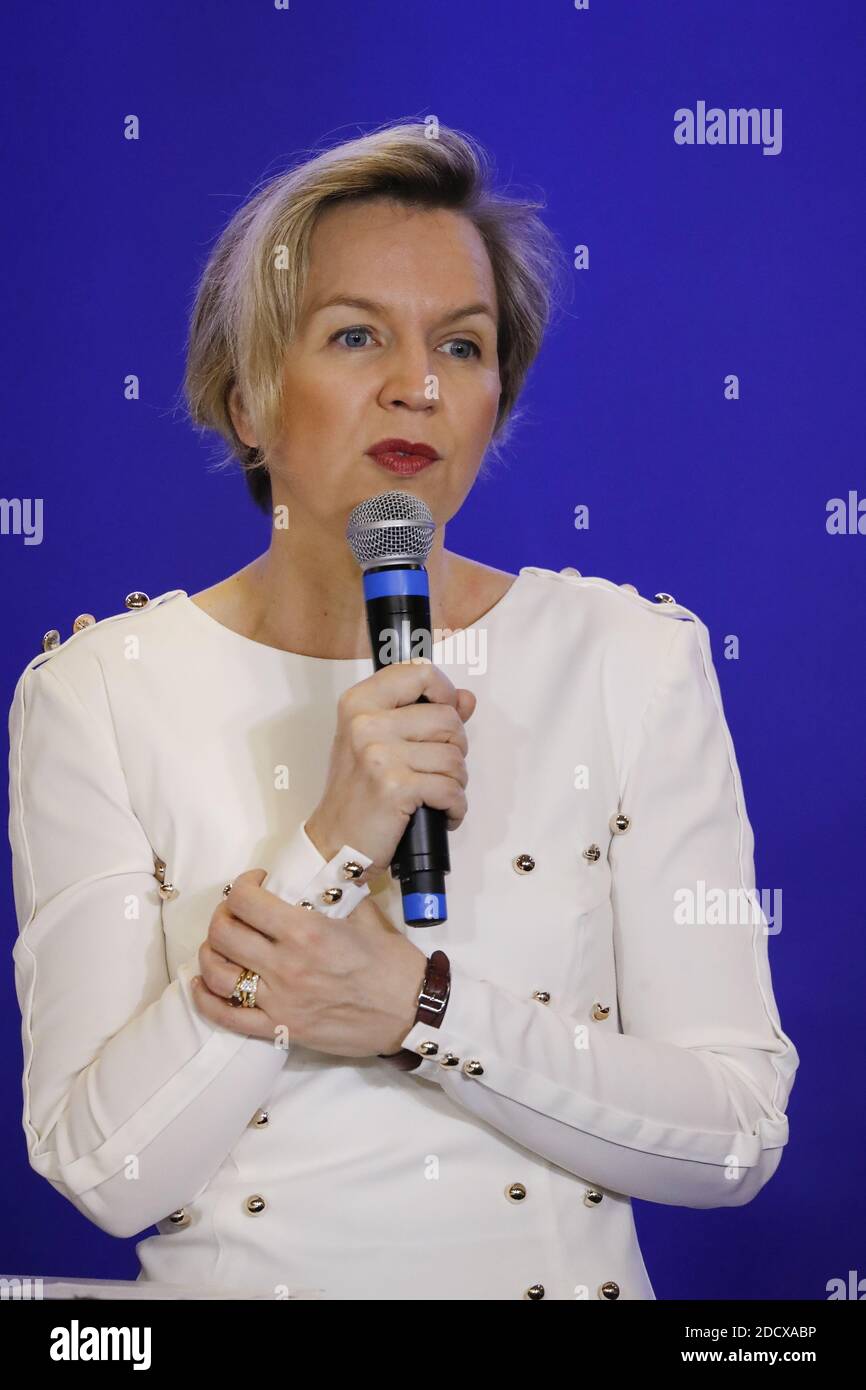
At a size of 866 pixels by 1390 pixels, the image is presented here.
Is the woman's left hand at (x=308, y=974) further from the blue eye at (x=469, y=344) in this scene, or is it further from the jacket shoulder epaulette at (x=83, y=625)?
the blue eye at (x=469, y=344)

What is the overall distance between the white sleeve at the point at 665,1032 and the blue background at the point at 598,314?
3.13ft

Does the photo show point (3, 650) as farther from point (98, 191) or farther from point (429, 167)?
point (429, 167)

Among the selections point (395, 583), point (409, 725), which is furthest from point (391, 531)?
point (409, 725)

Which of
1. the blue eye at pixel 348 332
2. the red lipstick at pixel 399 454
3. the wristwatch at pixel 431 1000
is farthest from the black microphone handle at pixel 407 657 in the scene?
the blue eye at pixel 348 332

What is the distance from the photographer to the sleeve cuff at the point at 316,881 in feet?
4.59

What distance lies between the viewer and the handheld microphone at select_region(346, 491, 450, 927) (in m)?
1.30

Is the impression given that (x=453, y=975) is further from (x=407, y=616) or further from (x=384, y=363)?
(x=384, y=363)

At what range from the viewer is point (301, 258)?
1687 mm

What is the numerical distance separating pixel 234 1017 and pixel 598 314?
5.09ft

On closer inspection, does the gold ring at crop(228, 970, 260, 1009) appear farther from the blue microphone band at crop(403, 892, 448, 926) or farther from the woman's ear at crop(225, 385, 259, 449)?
the woman's ear at crop(225, 385, 259, 449)

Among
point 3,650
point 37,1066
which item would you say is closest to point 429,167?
point 37,1066

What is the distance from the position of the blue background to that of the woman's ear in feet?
2.63

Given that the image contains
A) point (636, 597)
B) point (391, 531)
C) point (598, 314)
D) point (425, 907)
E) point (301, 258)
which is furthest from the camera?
point (598, 314)
